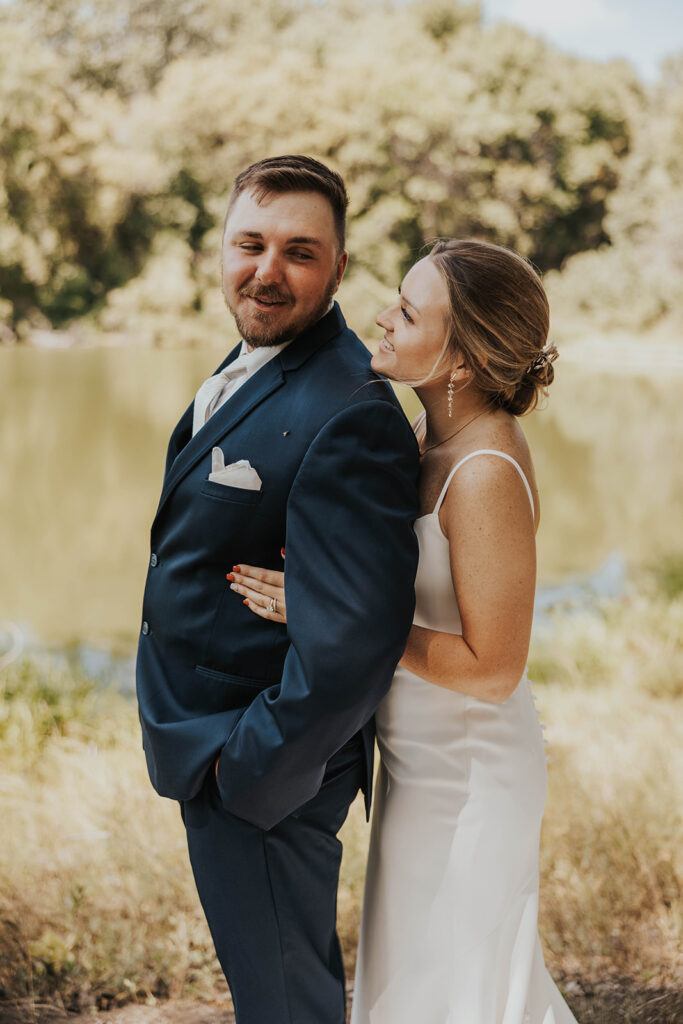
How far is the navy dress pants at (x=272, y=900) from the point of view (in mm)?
1759

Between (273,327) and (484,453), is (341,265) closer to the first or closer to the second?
(273,327)

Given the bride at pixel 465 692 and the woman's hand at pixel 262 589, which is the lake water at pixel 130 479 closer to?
the bride at pixel 465 692

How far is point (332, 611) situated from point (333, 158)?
98.4ft

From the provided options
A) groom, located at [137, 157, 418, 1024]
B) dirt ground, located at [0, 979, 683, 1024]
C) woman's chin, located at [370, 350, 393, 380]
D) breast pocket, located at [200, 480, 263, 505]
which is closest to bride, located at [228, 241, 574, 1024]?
woman's chin, located at [370, 350, 393, 380]

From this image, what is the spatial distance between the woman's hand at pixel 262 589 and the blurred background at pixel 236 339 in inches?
30.6

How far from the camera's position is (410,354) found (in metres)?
1.84

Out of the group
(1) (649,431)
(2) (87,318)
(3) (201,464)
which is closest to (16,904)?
(3) (201,464)

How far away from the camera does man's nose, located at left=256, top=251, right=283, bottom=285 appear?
5.94 ft

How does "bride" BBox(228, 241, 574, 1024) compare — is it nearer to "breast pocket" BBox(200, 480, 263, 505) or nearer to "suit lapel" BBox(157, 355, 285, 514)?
"suit lapel" BBox(157, 355, 285, 514)

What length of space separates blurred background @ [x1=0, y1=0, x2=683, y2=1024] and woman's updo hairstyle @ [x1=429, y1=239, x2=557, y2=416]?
215mm

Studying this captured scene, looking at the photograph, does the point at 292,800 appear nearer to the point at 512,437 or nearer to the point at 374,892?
the point at 374,892

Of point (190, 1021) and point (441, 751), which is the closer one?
point (441, 751)

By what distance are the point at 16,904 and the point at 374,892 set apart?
1249mm

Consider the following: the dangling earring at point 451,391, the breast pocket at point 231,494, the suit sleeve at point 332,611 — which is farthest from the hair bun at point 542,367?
the breast pocket at point 231,494
